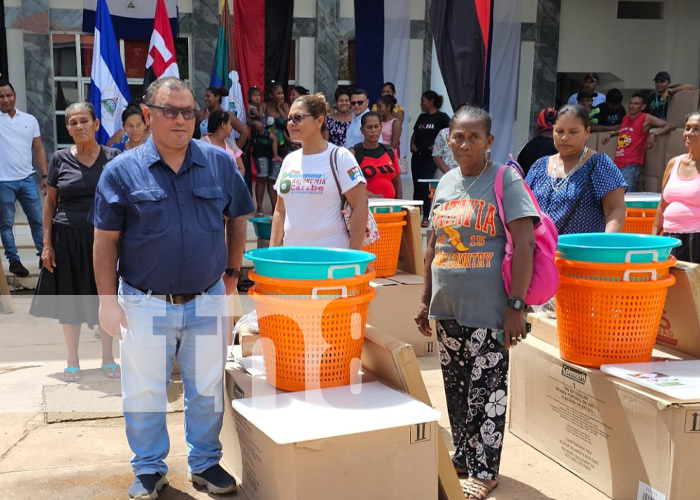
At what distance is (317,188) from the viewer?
13.1 feet

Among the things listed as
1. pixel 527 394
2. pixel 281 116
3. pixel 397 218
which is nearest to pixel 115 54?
pixel 281 116

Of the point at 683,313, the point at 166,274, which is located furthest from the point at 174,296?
the point at 683,313

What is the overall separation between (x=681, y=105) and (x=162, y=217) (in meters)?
8.21

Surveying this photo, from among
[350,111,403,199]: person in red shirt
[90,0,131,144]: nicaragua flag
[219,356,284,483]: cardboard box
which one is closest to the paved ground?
[219,356,284,483]: cardboard box

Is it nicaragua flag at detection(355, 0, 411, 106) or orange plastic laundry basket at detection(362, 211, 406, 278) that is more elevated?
nicaragua flag at detection(355, 0, 411, 106)

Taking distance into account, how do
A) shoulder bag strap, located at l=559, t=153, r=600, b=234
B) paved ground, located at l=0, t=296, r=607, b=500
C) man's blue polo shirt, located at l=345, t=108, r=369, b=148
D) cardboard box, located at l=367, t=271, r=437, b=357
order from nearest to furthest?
paved ground, located at l=0, t=296, r=607, b=500 → shoulder bag strap, located at l=559, t=153, r=600, b=234 → cardboard box, located at l=367, t=271, r=437, b=357 → man's blue polo shirt, located at l=345, t=108, r=369, b=148

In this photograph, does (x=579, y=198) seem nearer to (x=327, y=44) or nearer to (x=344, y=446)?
(x=344, y=446)

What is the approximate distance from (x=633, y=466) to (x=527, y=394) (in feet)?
2.69

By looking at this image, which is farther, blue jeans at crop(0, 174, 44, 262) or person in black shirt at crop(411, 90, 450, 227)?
person in black shirt at crop(411, 90, 450, 227)

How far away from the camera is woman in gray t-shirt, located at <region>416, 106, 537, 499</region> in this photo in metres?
3.09

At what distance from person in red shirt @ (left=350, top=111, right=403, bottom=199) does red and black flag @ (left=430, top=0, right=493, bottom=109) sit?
870 millimetres

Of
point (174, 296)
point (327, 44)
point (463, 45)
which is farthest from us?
point (327, 44)

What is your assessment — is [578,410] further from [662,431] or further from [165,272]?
[165,272]

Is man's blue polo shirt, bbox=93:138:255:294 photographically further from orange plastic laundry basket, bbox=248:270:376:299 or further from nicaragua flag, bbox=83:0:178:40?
nicaragua flag, bbox=83:0:178:40
